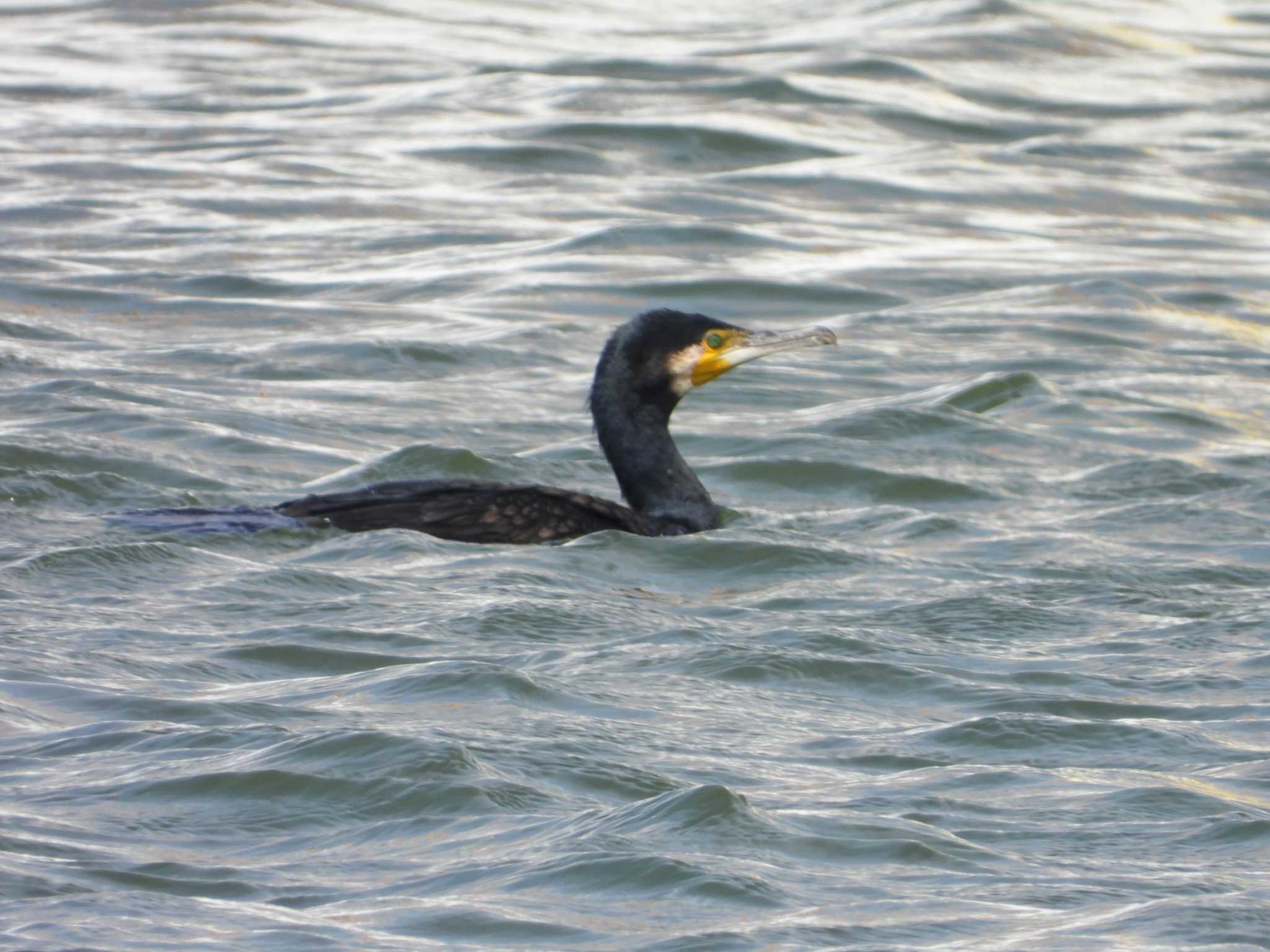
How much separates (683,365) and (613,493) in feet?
3.76

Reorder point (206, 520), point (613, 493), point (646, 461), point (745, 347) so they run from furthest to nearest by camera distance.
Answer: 1. point (613, 493)
2. point (745, 347)
3. point (646, 461)
4. point (206, 520)

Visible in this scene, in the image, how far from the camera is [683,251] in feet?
50.8

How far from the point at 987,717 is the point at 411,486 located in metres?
2.83

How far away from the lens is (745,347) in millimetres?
9219

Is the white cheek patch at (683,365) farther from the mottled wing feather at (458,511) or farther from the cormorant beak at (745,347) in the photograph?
the mottled wing feather at (458,511)

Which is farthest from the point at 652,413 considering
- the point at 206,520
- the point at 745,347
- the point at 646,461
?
the point at 206,520

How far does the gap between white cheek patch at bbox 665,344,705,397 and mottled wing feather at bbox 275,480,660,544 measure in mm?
831

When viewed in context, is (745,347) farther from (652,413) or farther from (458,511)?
(458,511)

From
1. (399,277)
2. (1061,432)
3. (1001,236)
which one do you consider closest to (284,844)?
(1061,432)

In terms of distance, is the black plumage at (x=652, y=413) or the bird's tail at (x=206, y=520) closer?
the bird's tail at (x=206, y=520)

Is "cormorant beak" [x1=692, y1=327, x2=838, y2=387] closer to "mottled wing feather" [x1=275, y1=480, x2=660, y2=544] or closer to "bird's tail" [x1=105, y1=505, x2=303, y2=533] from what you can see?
"mottled wing feather" [x1=275, y1=480, x2=660, y2=544]

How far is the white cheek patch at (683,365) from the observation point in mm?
9086

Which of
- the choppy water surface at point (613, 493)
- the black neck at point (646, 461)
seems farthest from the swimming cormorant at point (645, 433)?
the choppy water surface at point (613, 493)

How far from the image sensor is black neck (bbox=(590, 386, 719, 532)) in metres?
9.02
